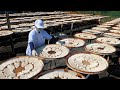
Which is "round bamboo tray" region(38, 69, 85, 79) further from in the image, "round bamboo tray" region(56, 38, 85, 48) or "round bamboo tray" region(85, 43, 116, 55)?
"round bamboo tray" region(56, 38, 85, 48)

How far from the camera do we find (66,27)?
11094 mm

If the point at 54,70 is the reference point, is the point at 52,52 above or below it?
above

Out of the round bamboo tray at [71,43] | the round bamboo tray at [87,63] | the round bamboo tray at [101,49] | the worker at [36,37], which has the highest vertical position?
the worker at [36,37]

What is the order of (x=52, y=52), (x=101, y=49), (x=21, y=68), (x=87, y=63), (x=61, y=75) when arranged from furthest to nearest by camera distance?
(x=101, y=49) → (x=52, y=52) → (x=87, y=63) → (x=21, y=68) → (x=61, y=75)

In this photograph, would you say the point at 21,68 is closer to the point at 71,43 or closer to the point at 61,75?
the point at 61,75

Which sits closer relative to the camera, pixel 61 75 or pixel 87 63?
pixel 61 75

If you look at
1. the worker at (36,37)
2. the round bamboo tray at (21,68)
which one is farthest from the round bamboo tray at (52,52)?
the round bamboo tray at (21,68)

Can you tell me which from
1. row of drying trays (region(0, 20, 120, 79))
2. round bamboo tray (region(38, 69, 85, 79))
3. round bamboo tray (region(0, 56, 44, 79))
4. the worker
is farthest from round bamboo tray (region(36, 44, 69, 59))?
round bamboo tray (region(38, 69, 85, 79))

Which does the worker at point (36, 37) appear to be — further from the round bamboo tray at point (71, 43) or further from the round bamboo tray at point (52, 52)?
the round bamboo tray at point (71, 43)

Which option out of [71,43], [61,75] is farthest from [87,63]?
[71,43]
